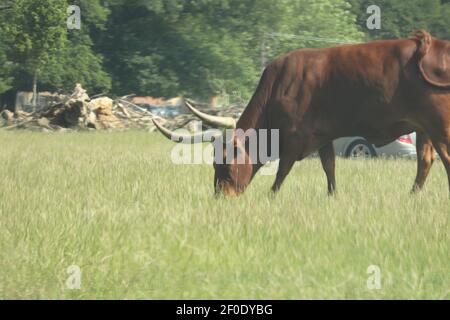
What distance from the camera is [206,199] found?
1005cm

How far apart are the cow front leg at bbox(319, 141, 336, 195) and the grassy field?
0.19m

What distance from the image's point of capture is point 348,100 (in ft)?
35.2

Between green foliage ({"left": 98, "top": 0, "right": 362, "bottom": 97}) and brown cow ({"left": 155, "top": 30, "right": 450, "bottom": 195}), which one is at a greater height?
brown cow ({"left": 155, "top": 30, "right": 450, "bottom": 195})

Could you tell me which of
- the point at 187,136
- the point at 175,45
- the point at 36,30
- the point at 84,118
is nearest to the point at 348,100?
the point at 187,136

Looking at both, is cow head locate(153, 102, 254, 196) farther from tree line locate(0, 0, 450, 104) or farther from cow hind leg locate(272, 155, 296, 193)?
tree line locate(0, 0, 450, 104)

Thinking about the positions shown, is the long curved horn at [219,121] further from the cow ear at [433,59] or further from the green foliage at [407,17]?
the green foliage at [407,17]

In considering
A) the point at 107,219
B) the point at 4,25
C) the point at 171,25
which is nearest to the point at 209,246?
the point at 107,219

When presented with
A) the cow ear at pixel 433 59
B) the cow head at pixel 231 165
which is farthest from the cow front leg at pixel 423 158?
the cow head at pixel 231 165

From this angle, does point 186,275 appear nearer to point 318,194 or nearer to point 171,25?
point 318,194

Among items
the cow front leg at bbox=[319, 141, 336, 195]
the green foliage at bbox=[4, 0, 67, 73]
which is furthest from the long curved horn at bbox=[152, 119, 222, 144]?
the green foliage at bbox=[4, 0, 67, 73]

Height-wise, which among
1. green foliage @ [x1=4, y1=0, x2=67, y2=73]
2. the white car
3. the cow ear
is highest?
the cow ear

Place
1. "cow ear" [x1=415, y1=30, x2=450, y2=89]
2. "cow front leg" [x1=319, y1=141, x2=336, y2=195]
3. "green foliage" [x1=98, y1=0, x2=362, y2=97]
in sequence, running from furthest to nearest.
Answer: "green foliage" [x1=98, y1=0, x2=362, y2=97] → "cow front leg" [x1=319, y1=141, x2=336, y2=195] → "cow ear" [x1=415, y1=30, x2=450, y2=89]

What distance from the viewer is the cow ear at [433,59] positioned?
10.3 meters

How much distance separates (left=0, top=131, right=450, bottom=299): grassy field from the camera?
19.7 feet
